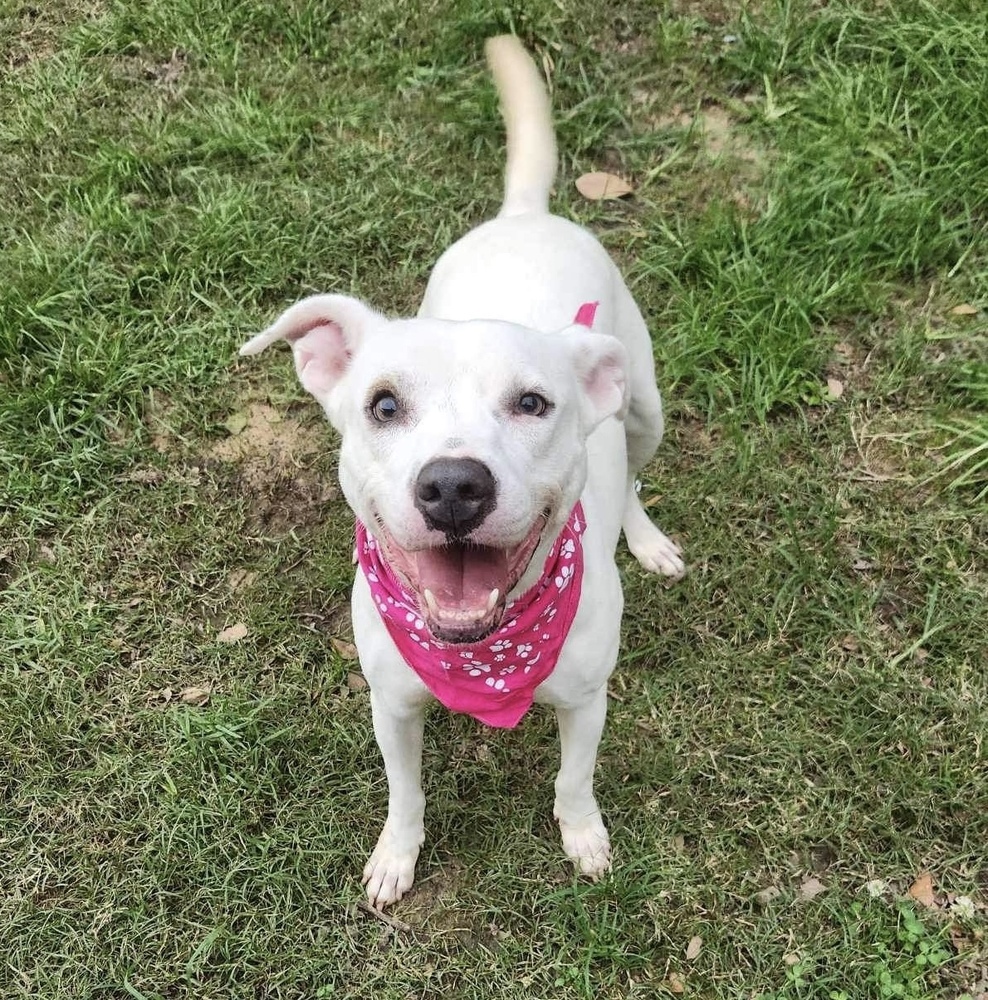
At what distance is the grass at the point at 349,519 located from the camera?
11.4 ft

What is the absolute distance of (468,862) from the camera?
3584 mm

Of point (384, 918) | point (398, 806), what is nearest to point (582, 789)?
point (398, 806)

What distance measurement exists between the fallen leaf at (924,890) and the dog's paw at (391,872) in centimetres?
168

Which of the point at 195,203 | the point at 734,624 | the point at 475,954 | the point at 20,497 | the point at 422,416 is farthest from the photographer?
the point at 195,203

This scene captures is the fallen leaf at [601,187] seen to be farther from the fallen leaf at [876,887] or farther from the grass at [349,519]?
the fallen leaf at [876,887]

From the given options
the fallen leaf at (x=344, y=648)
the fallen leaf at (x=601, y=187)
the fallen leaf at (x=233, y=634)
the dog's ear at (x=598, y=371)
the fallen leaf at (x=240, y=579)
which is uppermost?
the dog's ear at (x=598, y=371)

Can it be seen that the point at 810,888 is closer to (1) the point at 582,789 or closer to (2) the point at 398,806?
(1) the point at 582,789

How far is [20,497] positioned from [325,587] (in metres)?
1.38

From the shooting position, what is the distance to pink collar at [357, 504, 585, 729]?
265 centimetres

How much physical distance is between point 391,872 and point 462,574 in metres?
1.53

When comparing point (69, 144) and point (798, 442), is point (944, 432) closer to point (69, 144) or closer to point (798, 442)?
point (798, 442)

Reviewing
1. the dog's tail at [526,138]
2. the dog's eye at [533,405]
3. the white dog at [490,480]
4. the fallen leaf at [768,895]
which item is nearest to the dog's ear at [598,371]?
the white dog at [490,480]

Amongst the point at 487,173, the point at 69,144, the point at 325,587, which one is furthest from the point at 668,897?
the point at 69,144

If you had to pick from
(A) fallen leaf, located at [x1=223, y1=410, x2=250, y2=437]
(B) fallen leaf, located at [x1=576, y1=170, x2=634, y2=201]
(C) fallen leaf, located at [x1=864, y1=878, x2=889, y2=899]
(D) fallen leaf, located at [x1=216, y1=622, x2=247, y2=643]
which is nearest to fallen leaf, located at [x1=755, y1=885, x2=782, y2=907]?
(C) fallen leaf, located at [x1=864, y1=878, x2=889, y2=899]
